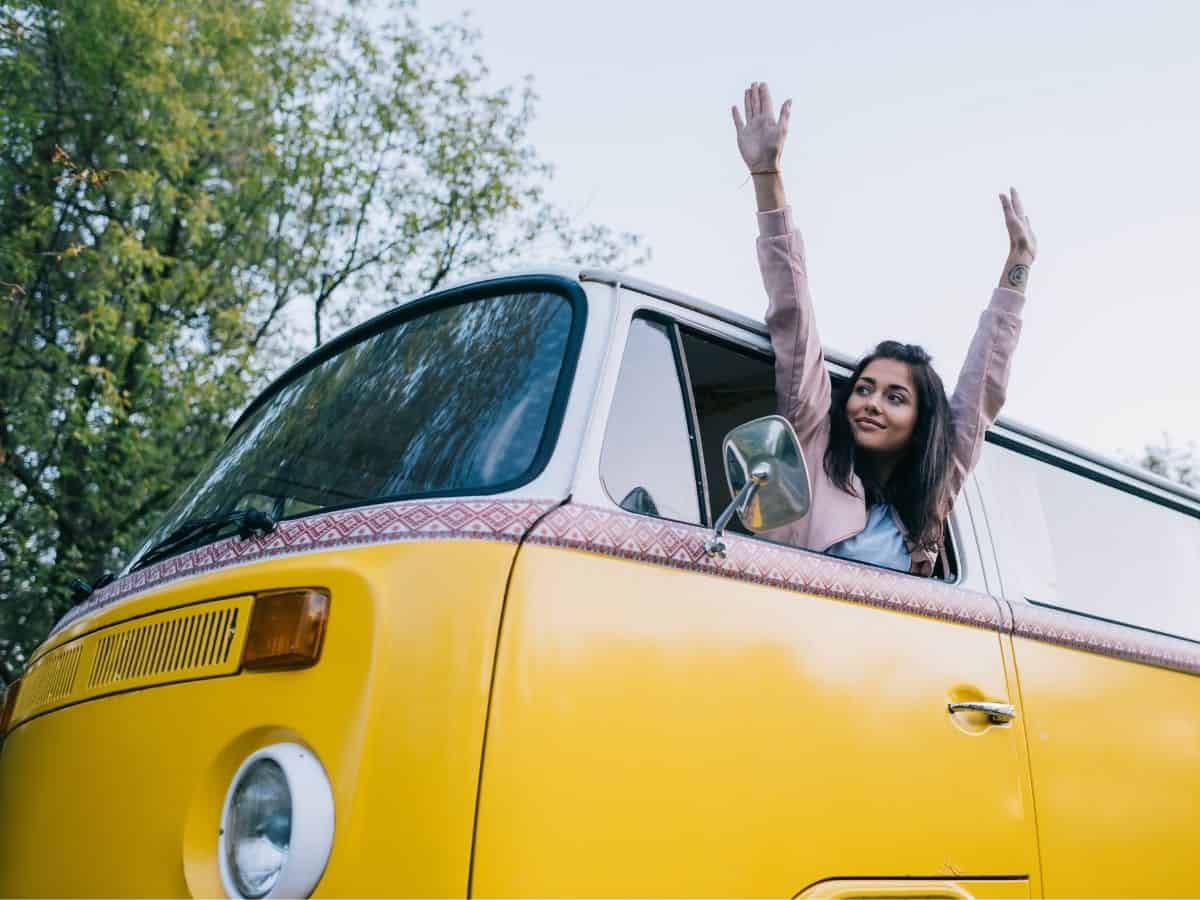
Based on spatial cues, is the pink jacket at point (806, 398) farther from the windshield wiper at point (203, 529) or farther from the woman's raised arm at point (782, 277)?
the windshield wiper at point (203, 529)

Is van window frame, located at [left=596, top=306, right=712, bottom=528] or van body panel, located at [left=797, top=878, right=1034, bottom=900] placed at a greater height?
van window frame, located at [left=596, top=306, right=712, bottom=528]

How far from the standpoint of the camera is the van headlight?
5.47 ft

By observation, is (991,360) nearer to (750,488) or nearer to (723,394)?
(723,394)

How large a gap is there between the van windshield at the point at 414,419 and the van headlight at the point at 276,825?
59cm

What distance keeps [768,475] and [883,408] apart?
1100 millimetres

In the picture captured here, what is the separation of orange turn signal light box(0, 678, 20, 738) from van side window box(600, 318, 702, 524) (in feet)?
5.46

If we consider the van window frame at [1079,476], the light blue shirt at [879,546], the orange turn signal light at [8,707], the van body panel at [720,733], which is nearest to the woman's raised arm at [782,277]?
the light blue shirt at [879,546]

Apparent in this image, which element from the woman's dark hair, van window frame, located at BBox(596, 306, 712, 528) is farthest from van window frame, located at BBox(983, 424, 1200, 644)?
van window frame, located at BBox(596, 306, 712, 528)

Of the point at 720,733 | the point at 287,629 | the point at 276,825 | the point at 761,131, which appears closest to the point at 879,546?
the point at 720,733

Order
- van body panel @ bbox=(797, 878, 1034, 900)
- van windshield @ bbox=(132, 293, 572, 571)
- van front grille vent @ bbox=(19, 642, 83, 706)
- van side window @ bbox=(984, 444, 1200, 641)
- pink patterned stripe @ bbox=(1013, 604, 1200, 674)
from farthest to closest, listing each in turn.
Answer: van side window @ bbox=(984, 444, 1200, 641), pink patterned stripe @ bbox=(1013, 604, 1200, 674), van front grille vent @ bbox=(19, 642, 83, 706), van windshield @ bbox=(132, 293, 572, 571), van body panel @ bbox=(797, 878, 1034, 900)

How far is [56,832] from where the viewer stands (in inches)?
83.9

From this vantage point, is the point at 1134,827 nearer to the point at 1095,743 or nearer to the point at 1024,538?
the point at 1095,743

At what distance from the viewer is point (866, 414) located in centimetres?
303

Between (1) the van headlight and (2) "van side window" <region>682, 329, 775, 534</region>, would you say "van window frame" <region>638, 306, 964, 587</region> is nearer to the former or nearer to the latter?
(2) "van side window" <region>682, 329, 775, 534</region>
